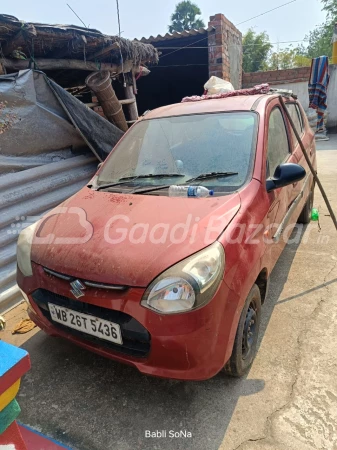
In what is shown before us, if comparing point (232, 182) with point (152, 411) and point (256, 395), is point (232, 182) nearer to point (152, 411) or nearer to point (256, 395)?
point (256, 395)

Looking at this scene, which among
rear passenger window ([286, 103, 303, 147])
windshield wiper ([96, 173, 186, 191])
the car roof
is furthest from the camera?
rear passenger window ([286, 103, 303, 147])

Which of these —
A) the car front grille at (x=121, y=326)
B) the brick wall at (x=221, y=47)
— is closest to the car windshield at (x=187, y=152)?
the car front grille at (x=121, y=326)

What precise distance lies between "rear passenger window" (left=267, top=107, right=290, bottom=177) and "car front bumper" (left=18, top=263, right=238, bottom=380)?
1252mm

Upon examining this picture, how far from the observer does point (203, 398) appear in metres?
2.00

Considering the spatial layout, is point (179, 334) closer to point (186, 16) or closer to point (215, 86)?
point (215, 86)

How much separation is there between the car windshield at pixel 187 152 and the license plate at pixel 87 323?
3.48 feet

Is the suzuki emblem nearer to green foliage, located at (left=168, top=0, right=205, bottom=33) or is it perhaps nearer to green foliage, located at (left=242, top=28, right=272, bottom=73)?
green foliage, located at (left=242, top=28, right=272, bottom=73)

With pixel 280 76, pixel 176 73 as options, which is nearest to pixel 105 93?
pixel 176 73

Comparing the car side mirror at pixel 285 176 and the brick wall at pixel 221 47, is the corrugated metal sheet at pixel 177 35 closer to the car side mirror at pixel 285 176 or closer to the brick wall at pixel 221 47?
the brick wall at pixel 221 47

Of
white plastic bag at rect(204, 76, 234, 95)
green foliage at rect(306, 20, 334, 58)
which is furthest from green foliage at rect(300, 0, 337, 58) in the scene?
white plastic bag at rect(204, 76, 234, 95)

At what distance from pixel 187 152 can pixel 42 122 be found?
2.40 m

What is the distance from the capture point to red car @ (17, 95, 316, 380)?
167 cm

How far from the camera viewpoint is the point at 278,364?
86.4 inches

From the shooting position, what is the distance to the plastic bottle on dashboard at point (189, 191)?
2.19m
